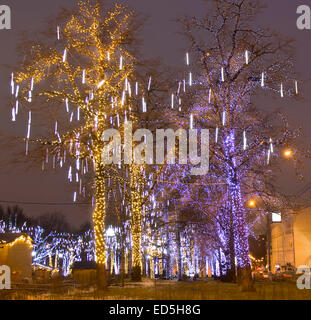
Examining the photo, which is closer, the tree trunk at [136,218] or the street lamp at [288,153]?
the street lamp at [288,153]

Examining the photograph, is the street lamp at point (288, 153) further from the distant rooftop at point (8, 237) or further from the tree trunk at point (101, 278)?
the distant rooftop at point (8, 237)

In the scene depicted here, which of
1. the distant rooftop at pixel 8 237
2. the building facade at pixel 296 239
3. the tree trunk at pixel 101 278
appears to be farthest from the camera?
the building facade at pixel 296 239

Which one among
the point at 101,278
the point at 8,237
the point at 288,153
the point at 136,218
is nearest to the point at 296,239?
the point at 136,218

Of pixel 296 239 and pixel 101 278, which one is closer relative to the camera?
pixel 101 278

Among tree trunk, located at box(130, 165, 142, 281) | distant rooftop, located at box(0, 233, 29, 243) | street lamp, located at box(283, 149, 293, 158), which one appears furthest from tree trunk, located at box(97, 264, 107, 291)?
distant rooftop, located at box(0, 233, 29, 243)

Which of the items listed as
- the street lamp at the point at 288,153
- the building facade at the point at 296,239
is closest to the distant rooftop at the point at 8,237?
the building facade at the point at 296,239

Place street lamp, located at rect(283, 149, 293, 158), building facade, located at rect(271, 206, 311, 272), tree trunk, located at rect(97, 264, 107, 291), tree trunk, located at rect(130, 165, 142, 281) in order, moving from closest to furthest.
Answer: tree trunk, located at rect(97, 264, 107, 291) → street lamp, located at rect(283, 149, 293, 158) → tree trunk, located at rect(130, 165, 142, 281) → building facade, located at rect(271, 206, 311, 272)

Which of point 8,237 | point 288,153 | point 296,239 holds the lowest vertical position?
point 296,239

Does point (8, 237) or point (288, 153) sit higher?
point (288, 153)

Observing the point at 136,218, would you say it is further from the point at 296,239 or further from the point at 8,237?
the point at 296,239

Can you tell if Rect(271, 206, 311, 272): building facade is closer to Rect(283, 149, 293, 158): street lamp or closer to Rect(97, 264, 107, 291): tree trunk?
Rect(283, 149, 293, 158): street lamp
